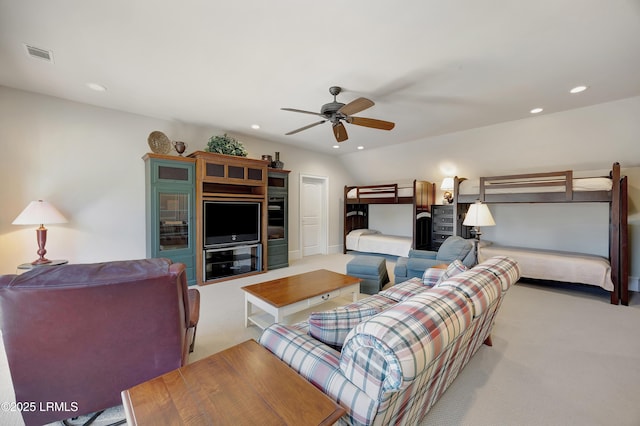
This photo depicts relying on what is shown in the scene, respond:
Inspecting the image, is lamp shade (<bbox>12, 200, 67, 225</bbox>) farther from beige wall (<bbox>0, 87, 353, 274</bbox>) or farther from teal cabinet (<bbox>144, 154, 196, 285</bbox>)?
teal cabinet (<bbox>144, 154, 196, 285</bbox>)

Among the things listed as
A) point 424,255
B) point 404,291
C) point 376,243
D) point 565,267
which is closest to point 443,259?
point 424,255

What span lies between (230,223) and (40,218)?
87.0 inches

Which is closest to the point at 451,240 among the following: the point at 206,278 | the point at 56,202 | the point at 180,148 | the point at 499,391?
the point at 499,391

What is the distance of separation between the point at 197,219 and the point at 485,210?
13.6 ft

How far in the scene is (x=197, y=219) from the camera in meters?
4.04

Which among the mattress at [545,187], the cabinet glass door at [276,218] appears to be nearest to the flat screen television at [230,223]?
the cabinet glass door at [276,218]

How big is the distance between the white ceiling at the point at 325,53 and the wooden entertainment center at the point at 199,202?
85 cm

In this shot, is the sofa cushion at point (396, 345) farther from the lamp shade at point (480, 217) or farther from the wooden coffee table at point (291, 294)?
the lamp shade at point (480, 217)

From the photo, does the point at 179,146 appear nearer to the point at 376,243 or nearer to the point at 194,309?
the point at 194,309

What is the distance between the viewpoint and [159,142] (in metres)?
3.87

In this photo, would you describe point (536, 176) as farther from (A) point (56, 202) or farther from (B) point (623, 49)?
(A) point (56, 202)

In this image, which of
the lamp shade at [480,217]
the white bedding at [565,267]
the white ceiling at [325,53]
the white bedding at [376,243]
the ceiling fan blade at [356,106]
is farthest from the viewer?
the white bedding at [376,243]

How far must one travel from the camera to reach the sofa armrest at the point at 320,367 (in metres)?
0.92

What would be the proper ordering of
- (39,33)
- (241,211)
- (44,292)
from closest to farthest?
(44,292), (39,33), (241,211)
